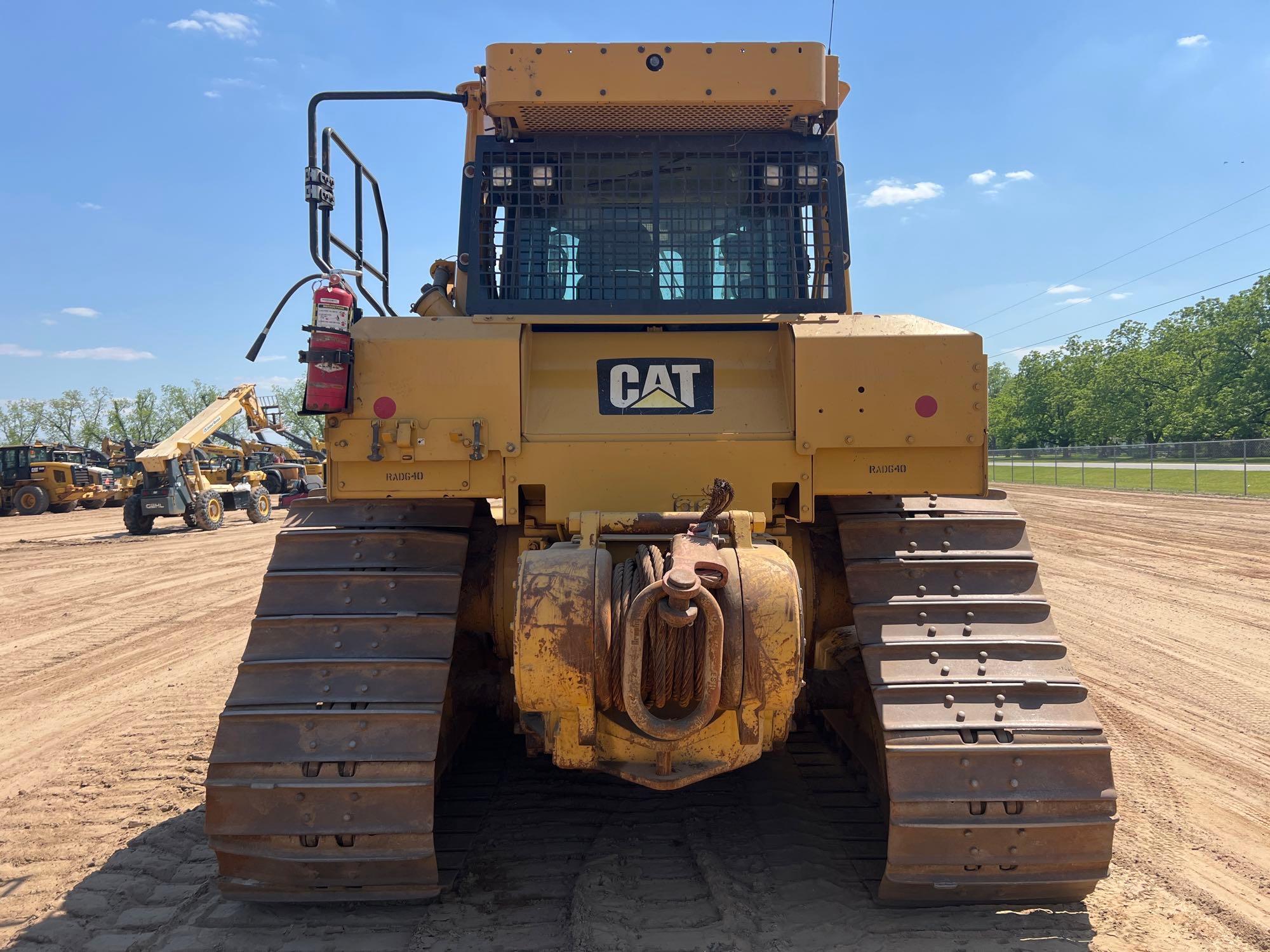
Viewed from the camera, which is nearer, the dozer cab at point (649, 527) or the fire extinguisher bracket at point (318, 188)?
the dozer cab at point (649, 527)

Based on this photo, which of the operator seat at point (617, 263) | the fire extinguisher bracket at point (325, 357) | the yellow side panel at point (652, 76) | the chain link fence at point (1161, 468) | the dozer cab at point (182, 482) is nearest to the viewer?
the fire extinguisher bracket at point (325, 357)

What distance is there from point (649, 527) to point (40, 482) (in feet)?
115

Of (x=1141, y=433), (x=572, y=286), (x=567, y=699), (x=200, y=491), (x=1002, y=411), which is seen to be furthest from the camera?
(x=1002, y=411)

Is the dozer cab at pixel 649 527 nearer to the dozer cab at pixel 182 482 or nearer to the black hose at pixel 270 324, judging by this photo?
the black hose at pixel 270 324

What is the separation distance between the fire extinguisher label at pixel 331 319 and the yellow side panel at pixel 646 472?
2.72 ft

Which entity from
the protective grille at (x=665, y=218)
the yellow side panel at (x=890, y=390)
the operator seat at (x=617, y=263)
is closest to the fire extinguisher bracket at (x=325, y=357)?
the protective grille at (x=665, y=218)

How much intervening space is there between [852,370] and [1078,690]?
1.43 meters

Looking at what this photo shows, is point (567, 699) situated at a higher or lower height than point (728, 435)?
lower

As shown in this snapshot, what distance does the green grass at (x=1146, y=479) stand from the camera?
2484 centimetres

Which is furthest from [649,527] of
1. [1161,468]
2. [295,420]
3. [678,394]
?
[295,420]

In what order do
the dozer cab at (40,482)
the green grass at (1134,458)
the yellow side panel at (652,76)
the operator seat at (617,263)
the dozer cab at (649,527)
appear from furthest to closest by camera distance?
the dozer cab at (40,482) → the green grass at (1134,458) → the operator seat at (617,263) → the yellow side panel at (652,76) → the dozer cab at (649,527)

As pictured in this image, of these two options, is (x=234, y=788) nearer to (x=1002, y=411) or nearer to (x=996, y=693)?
(x=996, y=693)

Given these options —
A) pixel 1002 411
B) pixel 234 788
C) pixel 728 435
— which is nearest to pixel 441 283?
pixel 728 435

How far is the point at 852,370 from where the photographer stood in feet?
11.7
